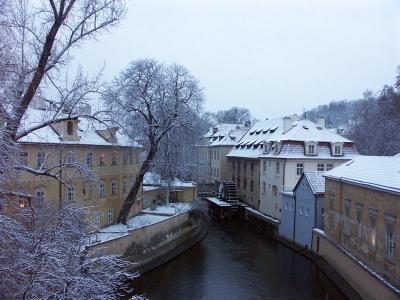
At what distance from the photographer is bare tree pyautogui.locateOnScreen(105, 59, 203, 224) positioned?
26.5 m

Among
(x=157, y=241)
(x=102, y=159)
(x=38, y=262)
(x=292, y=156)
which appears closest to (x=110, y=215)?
(x=102, y=159)

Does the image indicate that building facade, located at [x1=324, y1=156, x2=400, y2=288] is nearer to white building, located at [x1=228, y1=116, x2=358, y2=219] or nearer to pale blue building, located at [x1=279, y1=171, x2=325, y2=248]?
pale blue building, located at [x1=279, y1=171, x2=325, y2=248]

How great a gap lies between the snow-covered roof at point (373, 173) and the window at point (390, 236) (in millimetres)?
1064

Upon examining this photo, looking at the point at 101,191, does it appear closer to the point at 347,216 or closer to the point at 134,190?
the point at 134,190

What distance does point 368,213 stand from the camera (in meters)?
18.1

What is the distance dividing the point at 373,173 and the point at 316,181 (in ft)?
25.5

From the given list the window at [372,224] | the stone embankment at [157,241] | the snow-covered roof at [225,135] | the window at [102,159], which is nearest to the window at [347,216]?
the window at [372,224]

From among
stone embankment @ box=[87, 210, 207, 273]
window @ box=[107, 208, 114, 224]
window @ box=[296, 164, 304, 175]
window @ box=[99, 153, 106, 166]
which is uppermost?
window @ box=[99, 153, 106, 166]

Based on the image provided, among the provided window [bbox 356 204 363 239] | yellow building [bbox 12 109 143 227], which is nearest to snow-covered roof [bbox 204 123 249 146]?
yellow building [bbox 12 109 143 227]

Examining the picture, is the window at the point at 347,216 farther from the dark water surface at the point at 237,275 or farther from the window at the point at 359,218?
the dark water surface at the point at 237,275

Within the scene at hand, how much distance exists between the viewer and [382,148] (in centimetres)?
4253

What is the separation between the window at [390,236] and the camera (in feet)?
51.5

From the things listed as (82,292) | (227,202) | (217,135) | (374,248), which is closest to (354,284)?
(374,248)

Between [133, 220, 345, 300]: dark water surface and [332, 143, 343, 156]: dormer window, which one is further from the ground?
[332, 143, 343, 156]: dormer window
